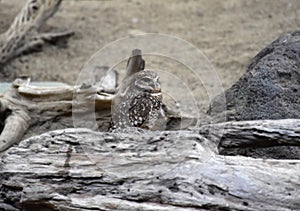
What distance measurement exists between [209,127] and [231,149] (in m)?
0.11

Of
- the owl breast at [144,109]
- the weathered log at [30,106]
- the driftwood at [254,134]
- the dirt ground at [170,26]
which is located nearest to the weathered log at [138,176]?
the driftwood at [254,134]

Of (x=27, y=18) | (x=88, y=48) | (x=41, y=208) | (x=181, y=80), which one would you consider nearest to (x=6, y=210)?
(x=41, y=208)

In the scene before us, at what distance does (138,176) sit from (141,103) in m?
0.47

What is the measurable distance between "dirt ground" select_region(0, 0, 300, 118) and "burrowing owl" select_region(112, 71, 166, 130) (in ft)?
6.91

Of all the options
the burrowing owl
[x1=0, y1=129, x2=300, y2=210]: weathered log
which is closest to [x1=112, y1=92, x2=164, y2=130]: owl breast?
the burrowing owl

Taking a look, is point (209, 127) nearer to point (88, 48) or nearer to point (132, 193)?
point (132, 193)

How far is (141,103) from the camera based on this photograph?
2.29 meters

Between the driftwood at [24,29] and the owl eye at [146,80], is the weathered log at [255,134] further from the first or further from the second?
the driftwood at [24,29]

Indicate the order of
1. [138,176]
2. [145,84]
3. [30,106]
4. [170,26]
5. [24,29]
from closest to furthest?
[138,176] → [145,84] → [30,106] → [24,29] → [170,26]

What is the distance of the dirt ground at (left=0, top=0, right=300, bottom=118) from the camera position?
5.09m

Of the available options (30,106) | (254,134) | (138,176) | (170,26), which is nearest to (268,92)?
(254,134)

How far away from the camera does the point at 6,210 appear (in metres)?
2.05

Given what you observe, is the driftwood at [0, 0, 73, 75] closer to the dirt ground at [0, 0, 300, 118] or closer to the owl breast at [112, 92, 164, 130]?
the dirt ground at [0, 0, 300, 118]

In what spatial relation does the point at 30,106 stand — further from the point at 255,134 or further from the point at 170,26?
the point at 170,26
